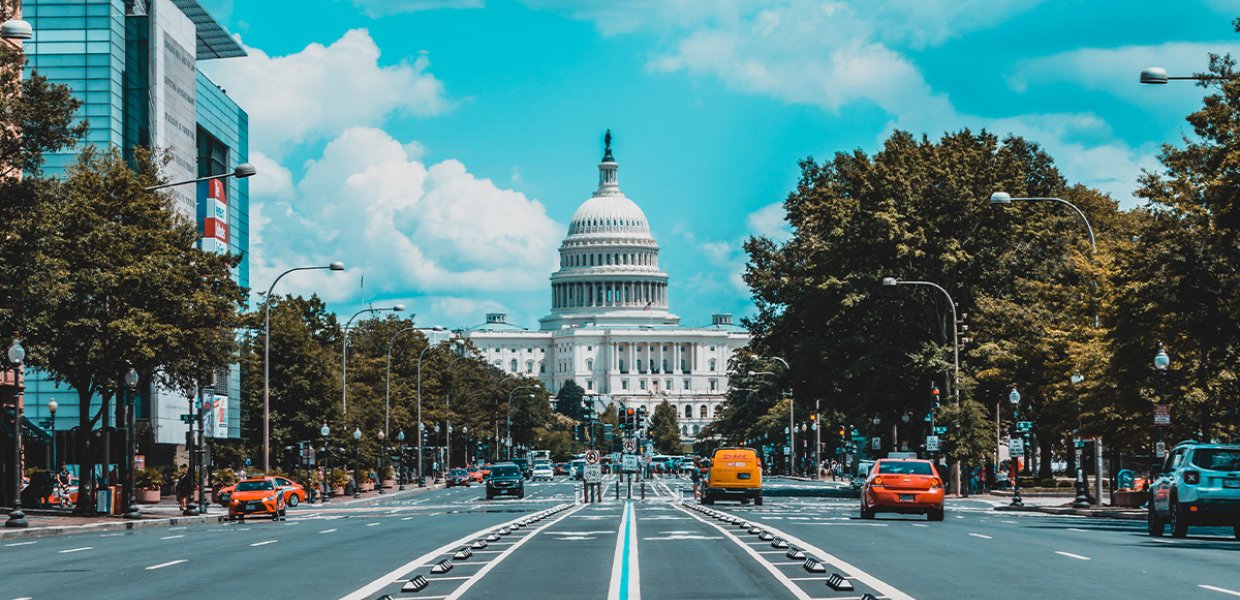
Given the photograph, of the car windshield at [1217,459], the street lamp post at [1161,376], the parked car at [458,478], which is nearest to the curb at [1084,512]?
the street lamp post at [1161,376]

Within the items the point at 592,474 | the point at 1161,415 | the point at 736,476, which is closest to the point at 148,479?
the point at 592,474

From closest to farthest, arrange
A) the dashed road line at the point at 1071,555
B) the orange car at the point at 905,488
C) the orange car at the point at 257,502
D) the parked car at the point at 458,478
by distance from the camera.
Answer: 1. the dashed road line at the point at 1071,555
2. the orange car at the point at 905,488
3. the orange car at the point at 257,502
4. the parked car at the point at 458,478

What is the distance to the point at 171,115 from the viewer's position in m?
99.2

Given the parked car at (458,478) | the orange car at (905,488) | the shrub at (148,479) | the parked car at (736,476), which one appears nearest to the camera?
the orange car at (905,488)

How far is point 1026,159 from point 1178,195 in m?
48.1

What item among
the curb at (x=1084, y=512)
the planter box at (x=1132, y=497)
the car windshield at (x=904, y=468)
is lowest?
the curb at (x=1084, y=512)

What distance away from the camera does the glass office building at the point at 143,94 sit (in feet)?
300

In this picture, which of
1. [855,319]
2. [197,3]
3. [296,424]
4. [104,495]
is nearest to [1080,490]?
[855,319]

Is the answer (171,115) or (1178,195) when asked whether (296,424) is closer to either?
(171,115)

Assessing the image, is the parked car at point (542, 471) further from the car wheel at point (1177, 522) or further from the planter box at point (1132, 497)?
the car wheel at point (1177, 522)

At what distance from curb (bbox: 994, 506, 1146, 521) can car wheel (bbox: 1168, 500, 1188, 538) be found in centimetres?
1400

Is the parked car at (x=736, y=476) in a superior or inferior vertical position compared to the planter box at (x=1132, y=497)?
superior

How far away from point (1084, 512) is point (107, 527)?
27.8 m

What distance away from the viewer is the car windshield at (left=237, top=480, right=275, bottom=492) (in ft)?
185
